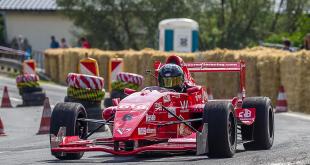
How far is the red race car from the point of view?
13133mm

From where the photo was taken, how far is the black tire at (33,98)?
28422mm

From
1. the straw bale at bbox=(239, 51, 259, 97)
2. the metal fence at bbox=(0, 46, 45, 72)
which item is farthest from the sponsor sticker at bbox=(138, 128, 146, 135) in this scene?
the metal fence at bbox=(0, 46, 45, 72)

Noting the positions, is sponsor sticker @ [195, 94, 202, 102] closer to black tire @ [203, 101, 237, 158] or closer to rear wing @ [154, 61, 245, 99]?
rear wing @ [154, 61, 245, 99]

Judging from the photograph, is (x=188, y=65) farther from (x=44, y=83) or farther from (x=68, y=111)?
(x=44, y=83)

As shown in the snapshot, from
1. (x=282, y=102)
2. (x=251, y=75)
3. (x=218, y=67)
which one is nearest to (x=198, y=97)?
(x=218, y=67)

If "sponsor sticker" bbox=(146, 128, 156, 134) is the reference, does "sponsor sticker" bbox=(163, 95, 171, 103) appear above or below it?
above

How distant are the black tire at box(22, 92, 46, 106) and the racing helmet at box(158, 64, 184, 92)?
46.1ft

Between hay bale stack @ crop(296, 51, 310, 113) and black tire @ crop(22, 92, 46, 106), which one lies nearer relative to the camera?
hay bale stack @ crop(296, 51, 310, 113)

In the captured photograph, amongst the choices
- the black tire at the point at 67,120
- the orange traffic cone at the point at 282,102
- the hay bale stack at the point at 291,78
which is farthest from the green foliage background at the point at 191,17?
the black tire at the point at 67,120

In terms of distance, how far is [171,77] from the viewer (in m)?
14.7

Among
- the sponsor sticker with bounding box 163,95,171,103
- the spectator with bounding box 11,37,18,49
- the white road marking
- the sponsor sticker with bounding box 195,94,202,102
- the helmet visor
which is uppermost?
the helmet visor

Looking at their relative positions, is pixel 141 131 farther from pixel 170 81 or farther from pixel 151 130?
pixel 170 81

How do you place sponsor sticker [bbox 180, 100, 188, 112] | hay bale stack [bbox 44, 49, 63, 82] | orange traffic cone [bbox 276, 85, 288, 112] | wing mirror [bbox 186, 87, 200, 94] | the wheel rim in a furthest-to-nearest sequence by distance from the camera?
hay bale stack [bbox 44, 49, 63, 82]
orange traffic cone [bbox 276, 85, 288, 112]
wing mirror [bbox 186, 87, 200, 94]
sponsor sticker [bbox 180, 100, 188, 112]
the wheel rim

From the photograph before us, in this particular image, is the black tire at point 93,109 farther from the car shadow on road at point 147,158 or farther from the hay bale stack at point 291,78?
the hay bale stack at point 291,78
